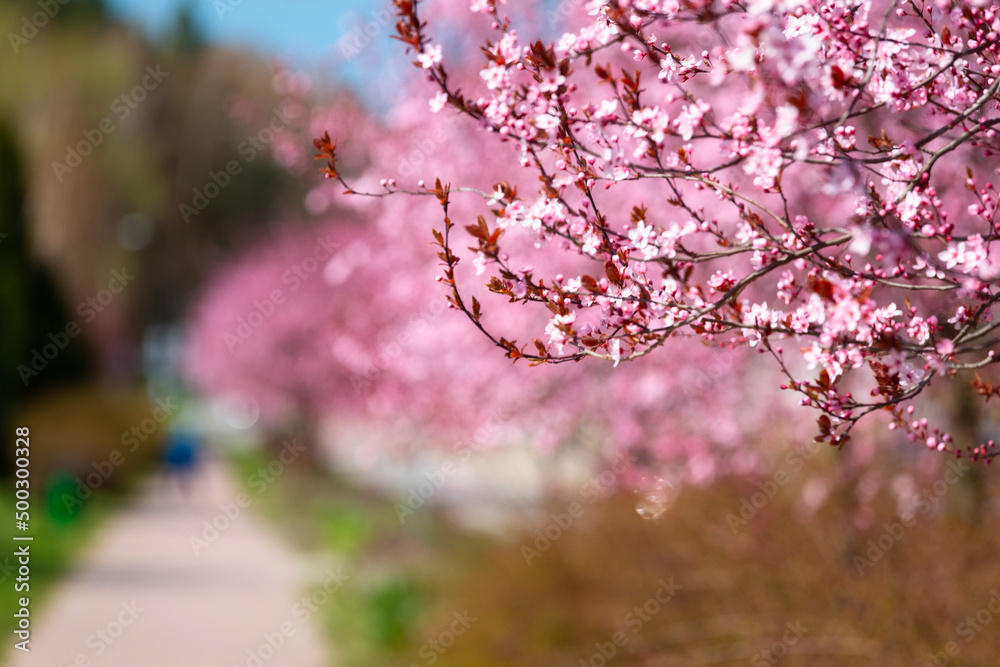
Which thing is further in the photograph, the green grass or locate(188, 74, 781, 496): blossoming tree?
the green grass

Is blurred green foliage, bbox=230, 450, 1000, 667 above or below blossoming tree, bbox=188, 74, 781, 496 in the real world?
below

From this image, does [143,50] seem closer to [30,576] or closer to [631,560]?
[30,576]

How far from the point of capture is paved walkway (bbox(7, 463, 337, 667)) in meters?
8.55

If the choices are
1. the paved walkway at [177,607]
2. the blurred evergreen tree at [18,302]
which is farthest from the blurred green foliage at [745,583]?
the blurred evergreen tree at [18,302]

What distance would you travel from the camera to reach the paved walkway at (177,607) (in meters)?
8.55

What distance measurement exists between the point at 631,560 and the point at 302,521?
1173cm

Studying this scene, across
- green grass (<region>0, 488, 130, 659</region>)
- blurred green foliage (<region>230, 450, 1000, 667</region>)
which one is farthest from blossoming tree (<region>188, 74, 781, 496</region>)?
green grass (<region>0, 488, 130, 659</region>)

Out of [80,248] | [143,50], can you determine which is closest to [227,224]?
[143,50]

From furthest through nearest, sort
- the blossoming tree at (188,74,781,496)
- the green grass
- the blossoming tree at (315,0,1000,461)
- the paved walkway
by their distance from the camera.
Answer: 1. the green grass
2. the paved walkway
3. the blossoming tree at (188,74,781,496)
4. the blossoming tree at (315,0,1000,461)

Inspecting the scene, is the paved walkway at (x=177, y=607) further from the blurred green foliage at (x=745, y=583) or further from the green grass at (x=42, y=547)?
the blurred green foliage at (x=745, y=583)

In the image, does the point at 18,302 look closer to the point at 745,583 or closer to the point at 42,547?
the point at 42,547

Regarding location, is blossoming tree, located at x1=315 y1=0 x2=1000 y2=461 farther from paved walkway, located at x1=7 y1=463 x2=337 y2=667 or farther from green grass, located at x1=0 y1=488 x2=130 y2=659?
green grass, located at x1=0 y1=488 x2=130 y2=659

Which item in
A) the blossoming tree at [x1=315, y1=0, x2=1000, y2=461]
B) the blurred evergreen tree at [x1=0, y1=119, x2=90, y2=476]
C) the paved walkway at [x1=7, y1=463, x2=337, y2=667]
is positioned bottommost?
the blossoming tree at [x1=315, y1=0, x2=1000, y2=461]

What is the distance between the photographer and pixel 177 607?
10141 millimetres
